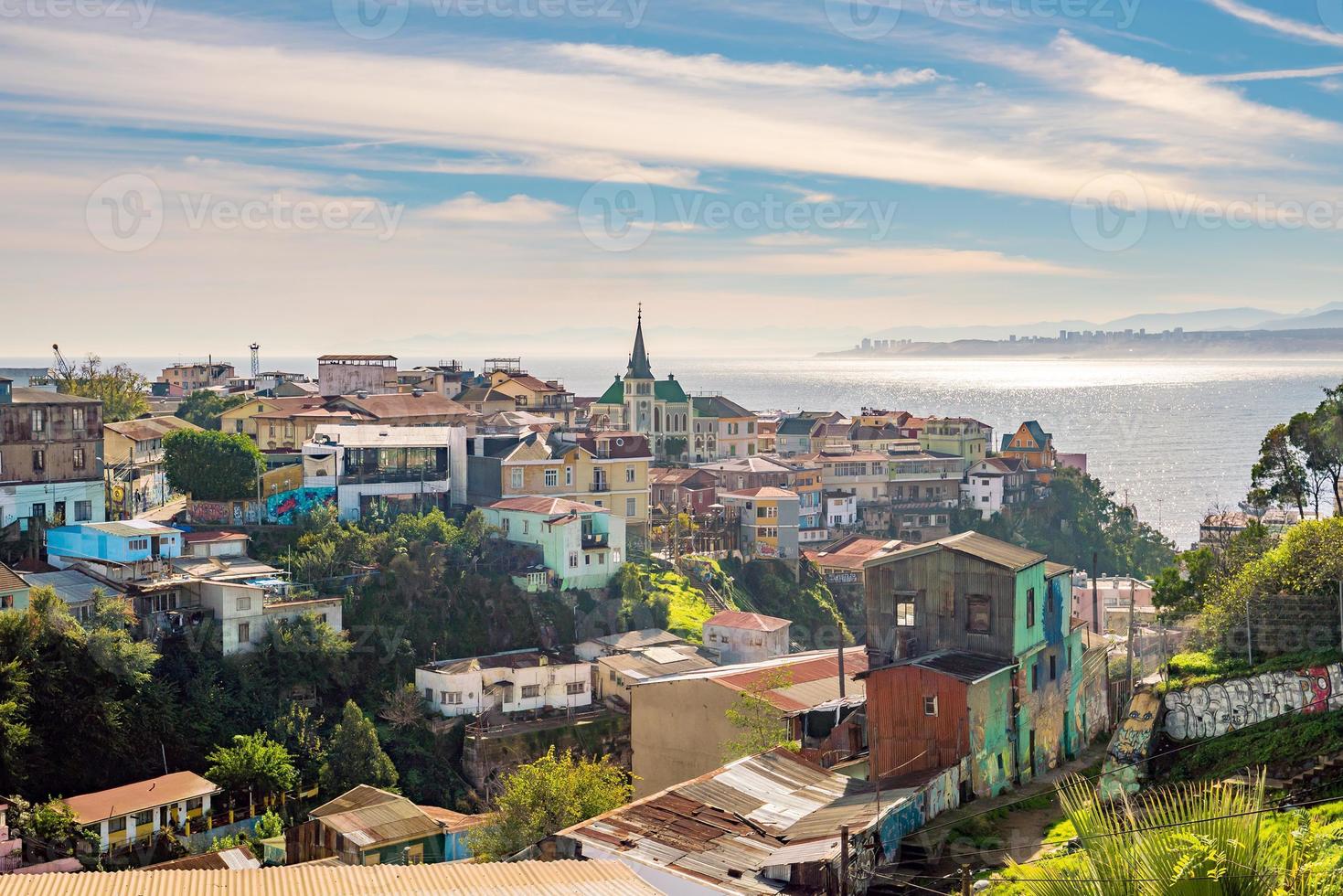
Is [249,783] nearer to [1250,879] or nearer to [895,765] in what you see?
[895,765]

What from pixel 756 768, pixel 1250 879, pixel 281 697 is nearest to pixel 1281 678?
pixel 756 768

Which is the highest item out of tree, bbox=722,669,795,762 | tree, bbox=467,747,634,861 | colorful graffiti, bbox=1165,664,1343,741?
colorful graffiti, bbox=1165,664,1343,741

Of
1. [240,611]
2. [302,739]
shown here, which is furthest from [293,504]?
[302,739]

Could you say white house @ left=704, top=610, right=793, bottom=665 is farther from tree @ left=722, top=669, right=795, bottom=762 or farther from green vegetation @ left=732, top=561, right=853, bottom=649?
tree @ left=722, top=669, right=795, bottom=762

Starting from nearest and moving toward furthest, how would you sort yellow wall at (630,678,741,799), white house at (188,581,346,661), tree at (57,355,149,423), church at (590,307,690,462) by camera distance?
yellow wall at (630,678,741,799) < white house at (188,581,346,661) < tree at (57,355,149,423) < church at (590,307,690,462)

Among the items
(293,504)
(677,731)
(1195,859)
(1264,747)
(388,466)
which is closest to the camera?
(1195,859)

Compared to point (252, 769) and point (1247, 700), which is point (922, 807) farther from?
point (252, 769)

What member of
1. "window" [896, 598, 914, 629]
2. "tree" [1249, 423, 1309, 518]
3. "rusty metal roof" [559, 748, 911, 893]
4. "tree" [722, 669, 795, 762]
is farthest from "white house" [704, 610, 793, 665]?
"rusty metal roof" [559, 748, 911, 893]
